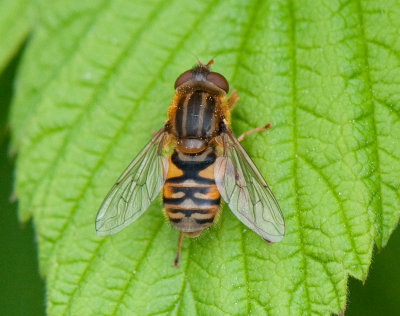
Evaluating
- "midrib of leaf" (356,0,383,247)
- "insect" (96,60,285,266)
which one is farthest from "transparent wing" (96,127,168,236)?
"midrib of leaf" (356,0,383,247)

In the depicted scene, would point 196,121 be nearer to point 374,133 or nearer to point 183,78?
point 183,78

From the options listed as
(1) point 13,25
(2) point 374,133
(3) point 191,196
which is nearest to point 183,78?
(3) point 191,196

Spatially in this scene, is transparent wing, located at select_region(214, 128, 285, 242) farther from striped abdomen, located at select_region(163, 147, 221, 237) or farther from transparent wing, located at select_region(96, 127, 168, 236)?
transparent wing, located at select_region(96, 127, 168, 236)

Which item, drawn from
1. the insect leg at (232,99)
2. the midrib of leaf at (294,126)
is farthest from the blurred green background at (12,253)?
the midrib of leaf at (294,126)

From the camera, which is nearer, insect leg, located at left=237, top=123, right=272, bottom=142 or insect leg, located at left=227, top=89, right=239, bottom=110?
insect leg, located at left=237, top=123, right=272, bottom=142

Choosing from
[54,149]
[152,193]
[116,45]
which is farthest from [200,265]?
[116,45]

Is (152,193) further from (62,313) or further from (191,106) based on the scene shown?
(62,313)
